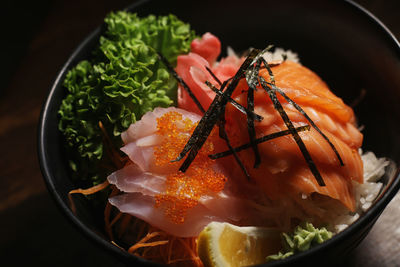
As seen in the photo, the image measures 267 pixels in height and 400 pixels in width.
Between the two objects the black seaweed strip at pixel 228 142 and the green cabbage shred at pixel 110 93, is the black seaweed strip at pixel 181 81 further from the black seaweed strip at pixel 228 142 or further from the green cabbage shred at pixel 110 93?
the black seaweed strip at pixel 228 142

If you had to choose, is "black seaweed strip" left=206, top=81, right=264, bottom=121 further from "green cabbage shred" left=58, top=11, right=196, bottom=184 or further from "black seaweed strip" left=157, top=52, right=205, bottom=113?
"green cabbage shred" left=58, top=11, right=196, bottom=184

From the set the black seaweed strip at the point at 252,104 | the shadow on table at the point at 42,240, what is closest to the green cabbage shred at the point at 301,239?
the black seaweed strip at the point at 252,104

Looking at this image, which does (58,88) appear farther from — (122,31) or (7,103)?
(7,103)

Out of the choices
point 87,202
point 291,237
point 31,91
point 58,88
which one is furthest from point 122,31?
point 291,237

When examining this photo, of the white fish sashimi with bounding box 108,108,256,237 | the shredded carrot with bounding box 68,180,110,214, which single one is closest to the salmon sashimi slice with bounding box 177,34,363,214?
the white fish sashimi with bounding box 108,108,256,237

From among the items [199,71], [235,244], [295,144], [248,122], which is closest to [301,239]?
[235,244]
